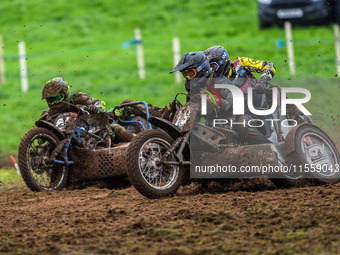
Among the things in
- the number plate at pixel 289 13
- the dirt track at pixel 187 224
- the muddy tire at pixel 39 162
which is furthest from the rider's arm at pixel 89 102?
the number plate at pixel 289 13

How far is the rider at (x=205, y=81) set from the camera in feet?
29.7

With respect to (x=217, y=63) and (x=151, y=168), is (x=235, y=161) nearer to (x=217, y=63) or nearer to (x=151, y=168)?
(x=151, y=168)

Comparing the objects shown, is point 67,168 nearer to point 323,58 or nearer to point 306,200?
point 306,200

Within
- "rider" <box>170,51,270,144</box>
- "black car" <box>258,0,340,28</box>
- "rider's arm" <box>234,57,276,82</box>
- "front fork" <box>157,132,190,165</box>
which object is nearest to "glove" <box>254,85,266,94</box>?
"rider's arm" <box>234,57,276,82</box>

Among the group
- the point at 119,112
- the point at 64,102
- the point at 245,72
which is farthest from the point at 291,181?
the point at 64,102

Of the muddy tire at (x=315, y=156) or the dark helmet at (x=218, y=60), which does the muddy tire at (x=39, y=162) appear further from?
the muddy tire at (x=315, y=156)

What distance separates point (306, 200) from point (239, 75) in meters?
2.58

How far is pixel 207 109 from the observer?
8.94 m

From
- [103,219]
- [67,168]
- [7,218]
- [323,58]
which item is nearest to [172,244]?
[103,219]

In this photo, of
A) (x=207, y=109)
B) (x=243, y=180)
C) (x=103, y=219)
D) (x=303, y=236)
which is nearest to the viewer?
(x=303, y=236)

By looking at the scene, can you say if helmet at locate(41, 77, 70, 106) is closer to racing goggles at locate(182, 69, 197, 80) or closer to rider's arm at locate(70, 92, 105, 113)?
rider's arm at locate(70, 92, 105, 113)

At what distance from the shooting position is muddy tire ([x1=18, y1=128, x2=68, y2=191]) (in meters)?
10.2

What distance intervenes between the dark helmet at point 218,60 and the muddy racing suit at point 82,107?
86.8 inches

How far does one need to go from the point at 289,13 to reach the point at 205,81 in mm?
18769
